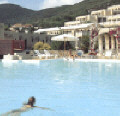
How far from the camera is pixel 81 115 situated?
16.6 ft

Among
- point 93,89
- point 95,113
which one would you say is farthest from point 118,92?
point 95,113

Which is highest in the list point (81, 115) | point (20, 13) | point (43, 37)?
point (20, 13)

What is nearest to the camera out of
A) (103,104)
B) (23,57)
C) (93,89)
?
(103,104)

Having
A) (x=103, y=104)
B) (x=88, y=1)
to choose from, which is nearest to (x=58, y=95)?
(x=103, y=104)

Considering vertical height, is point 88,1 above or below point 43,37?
above

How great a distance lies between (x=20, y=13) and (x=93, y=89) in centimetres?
16734

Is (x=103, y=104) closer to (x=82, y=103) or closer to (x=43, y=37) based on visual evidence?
(x=82, y=103)

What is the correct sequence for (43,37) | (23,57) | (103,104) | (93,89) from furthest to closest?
(43,37) → (23,57) → (93,89) → (103,104)

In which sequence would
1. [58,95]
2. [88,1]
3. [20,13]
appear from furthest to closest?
[20,13], [88,1], [58,95]

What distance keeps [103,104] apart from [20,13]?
169 metres

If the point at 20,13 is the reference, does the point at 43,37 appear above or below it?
below

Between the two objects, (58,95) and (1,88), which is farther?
(1,88)

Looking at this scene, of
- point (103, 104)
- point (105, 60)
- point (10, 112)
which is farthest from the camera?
point (105, 60)

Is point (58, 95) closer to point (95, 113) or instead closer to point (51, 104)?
point (51, 104)
